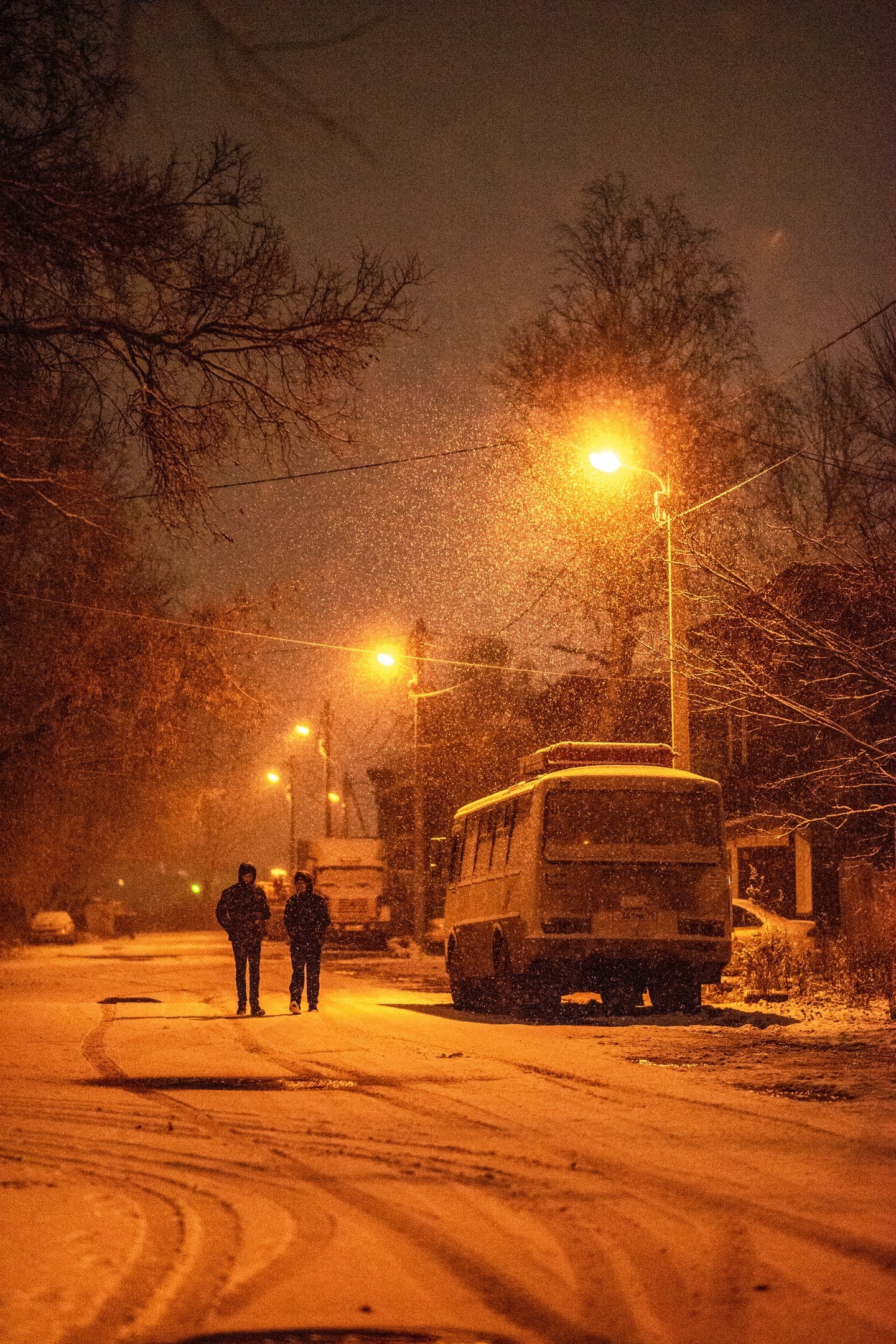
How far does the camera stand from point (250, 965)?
17.5 meters

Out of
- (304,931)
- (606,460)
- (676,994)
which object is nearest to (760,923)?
(676,994)

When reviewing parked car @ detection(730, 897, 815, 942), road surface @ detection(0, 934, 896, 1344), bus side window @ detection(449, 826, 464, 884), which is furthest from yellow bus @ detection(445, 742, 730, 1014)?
parked car @ detection(730, 897, 815, 942)

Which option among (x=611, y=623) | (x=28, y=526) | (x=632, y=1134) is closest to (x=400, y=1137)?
(x=632, y=1134)

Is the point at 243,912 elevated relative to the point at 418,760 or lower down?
lower down

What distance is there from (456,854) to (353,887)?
2527 cm

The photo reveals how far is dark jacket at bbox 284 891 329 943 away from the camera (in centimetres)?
1758

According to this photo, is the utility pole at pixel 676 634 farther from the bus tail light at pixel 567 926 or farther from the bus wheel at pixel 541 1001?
the bus tail light at pixel 567 926

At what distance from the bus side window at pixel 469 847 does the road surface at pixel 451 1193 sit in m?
9.21

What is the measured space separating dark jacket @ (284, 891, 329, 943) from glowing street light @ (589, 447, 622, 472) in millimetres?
8176

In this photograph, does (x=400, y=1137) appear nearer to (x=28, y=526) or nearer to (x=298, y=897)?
Answer: (x=298, y=897)

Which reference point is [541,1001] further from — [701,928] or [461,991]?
[701,928]

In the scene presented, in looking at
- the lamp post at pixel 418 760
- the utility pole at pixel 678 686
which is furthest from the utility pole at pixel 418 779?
the utility pole at pixel 678 686

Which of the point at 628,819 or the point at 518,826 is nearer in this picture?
the point at 628,819

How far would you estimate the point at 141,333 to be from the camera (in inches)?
456
